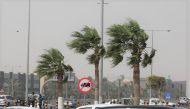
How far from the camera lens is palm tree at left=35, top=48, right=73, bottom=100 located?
42531 millimetres

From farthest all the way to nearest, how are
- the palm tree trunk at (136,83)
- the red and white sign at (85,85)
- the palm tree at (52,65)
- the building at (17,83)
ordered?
the building at (17,83)
the palm tree at (52,65)
the palm tree trunk at (136,83)
the red and white sign at (85,85)

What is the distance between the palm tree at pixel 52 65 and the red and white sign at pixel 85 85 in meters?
15.1

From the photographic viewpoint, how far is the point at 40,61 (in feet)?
142

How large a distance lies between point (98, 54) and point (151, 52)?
3702 mm

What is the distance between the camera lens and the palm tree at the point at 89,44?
3919cm

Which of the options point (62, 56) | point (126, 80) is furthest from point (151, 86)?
point (62, 56)

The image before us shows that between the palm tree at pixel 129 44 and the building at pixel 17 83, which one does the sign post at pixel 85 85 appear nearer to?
the palm tree at pixel 129 44

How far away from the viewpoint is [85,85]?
89.3ft

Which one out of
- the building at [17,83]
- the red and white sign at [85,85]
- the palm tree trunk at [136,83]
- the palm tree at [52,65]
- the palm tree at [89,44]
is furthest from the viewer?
the building at [17,83]

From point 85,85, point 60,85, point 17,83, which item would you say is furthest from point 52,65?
point 17,83

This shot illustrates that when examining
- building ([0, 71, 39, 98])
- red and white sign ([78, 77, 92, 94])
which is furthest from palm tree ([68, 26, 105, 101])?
building ([0, 71, 39, 98])

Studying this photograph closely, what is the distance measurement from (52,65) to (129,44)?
7.46m

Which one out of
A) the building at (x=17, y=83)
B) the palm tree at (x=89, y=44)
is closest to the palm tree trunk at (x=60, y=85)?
the palm tree at (x=89, y=44)

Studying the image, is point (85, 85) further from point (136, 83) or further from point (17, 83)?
point (17, 83)
